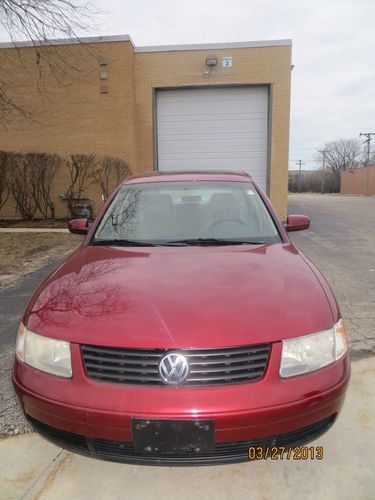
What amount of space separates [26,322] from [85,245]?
1064 mm

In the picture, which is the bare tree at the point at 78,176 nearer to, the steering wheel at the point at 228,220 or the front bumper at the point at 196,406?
the steering wheel at the point at 228,220

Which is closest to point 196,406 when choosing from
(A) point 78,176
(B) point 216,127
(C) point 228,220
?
(C) point 228,220

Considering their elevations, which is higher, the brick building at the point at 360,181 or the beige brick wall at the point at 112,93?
the beige brick wall at the point at 112,93

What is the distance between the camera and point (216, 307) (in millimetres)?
1888

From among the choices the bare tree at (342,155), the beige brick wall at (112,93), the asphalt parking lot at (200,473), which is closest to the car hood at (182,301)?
the asphalt parking lot at (200,473)

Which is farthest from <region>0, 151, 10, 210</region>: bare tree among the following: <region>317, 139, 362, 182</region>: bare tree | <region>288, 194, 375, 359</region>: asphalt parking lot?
<region>317, 139, 362, 182</region>: bare tree

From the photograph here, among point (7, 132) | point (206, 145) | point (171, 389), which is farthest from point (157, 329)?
point (7, 132)

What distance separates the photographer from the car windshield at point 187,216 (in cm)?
295

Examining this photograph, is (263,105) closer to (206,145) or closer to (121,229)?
(206,145)

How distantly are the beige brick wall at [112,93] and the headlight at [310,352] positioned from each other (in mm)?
12237

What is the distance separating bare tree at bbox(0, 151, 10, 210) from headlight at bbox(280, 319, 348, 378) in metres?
12.6

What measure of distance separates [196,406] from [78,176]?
1262 centimetres

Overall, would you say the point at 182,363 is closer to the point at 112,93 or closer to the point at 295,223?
the point at 295,223

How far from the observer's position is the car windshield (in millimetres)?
2945
